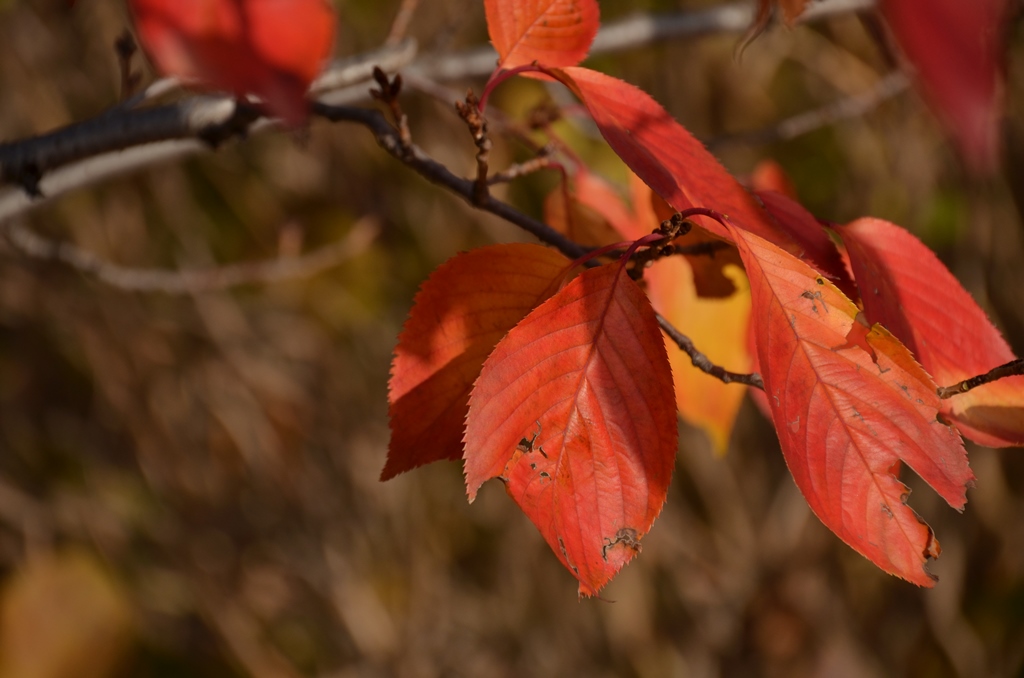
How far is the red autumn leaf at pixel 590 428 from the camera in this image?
0.48 meters

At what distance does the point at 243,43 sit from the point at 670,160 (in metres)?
0.25

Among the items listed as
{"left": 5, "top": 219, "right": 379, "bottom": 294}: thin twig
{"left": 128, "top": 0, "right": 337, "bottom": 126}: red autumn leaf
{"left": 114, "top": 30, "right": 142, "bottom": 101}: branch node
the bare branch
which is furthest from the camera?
{"left": 5, "top": 219, "right": 379, "bottom": 294}: thin twig

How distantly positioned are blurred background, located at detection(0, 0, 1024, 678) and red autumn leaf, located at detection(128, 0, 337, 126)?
156 cm

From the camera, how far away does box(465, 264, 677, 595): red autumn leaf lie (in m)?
0.48

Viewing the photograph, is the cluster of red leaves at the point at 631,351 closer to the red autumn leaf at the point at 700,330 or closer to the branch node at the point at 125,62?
the red autumn leaf at the point at 700,330

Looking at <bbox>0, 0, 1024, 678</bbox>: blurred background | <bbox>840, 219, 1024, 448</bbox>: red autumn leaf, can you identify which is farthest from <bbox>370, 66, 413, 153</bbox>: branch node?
<bbox>0, 0, 1024, 678</bbox>: blurred background

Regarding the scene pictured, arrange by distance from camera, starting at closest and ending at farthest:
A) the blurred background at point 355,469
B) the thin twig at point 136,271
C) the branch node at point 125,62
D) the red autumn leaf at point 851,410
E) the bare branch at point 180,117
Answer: the red autumn leaf at point 851,410
the bare branch at point 180,117
the branch node at point 125,62
the thin twig at point 136,271
the blurred background at point 355,469

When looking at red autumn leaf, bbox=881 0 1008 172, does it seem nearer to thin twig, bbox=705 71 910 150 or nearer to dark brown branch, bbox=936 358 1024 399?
dark brown branch, bbox=936 358 1024 399

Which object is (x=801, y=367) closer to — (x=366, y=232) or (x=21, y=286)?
(x=366, y=232)

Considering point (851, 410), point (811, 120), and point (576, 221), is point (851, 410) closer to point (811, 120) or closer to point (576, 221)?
point (576, 221)

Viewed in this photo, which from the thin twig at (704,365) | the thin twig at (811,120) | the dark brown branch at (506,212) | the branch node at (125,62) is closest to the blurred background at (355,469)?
the thin twig at (811,120)

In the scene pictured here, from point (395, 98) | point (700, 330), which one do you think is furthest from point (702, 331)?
point (395, 98)

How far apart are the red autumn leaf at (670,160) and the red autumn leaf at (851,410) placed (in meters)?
0.04

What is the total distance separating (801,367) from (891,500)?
0.10m
